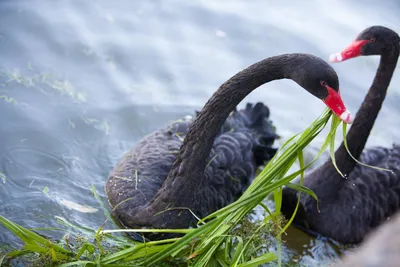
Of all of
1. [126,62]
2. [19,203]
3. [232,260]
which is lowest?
[19,203]

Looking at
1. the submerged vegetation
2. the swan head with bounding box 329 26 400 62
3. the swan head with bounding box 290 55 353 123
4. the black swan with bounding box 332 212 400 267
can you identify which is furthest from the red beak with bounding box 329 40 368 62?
the black swan with bounding box 332 212 400 267

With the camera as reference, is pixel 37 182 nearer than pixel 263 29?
Yes

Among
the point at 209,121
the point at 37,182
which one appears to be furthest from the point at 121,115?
the point at 209,121

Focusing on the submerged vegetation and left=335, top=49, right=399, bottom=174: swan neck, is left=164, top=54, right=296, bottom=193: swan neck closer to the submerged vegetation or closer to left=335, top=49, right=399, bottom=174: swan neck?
the submerged vegetation

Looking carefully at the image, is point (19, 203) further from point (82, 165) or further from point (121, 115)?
point (121, 115)

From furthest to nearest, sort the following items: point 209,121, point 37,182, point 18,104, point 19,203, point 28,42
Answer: point 28,42 → point 18,104 → point 37,182 → point 19,203 → point 209,121

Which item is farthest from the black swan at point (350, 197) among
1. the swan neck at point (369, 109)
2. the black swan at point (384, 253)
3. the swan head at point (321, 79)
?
the black swan at point (384, 253)

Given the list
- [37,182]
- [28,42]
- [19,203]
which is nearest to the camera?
[19,203]

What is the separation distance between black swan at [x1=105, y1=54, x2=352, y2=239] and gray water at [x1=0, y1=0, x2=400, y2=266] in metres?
0.45

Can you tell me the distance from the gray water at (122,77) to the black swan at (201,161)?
0.45 metres

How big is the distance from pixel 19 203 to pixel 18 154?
0.60 m

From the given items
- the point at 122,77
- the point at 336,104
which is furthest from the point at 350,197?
the point at 122,77

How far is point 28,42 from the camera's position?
5.85 meters

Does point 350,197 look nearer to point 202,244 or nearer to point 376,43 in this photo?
point 376,43
